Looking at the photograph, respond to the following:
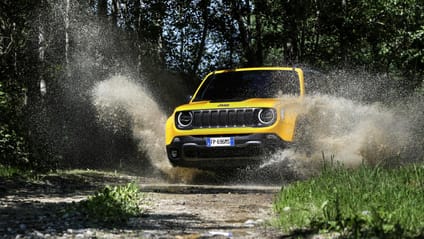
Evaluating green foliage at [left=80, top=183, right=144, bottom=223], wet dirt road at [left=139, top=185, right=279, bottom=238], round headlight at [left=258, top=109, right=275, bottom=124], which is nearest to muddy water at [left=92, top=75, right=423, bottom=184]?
round headlight at [left=258, top=109, right=275, bottom=124]

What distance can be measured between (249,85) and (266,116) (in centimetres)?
125

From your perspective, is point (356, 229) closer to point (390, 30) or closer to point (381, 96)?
point (381, 96)

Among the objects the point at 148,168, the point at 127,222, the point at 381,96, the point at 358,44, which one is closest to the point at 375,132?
the point at 127,222

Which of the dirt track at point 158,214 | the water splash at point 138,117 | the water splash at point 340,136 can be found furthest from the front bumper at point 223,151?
the water splash at point 138,117

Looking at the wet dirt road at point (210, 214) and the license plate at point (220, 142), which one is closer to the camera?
the wet dirt road at point (210, 214)

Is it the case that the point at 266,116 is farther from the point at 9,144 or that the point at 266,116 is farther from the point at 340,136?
the point at 9,144

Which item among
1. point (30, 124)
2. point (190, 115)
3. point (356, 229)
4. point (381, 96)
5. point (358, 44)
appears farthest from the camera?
point (358, 44)

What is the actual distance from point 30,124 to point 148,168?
4.24m

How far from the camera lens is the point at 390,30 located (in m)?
25.3

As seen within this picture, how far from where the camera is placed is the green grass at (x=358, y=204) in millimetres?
5645

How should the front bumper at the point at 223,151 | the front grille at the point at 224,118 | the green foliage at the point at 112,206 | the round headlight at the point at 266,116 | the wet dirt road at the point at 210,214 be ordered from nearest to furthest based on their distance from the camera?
1. the wet dirt road at the point at 210,214
2. the green foliage at the point at 112,206
3. the front bumper at the point at 223,151
4. the round headlight at the point at 266,116
5. the front grille at the point at 224,118

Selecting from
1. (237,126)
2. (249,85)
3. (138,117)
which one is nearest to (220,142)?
(237,126)

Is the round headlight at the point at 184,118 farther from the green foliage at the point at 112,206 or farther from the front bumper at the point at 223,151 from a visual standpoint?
the green foliage at the point at 112,206

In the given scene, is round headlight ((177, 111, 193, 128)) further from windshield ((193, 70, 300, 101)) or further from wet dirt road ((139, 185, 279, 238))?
wet dirt road ((139, 185, 279, 238))
